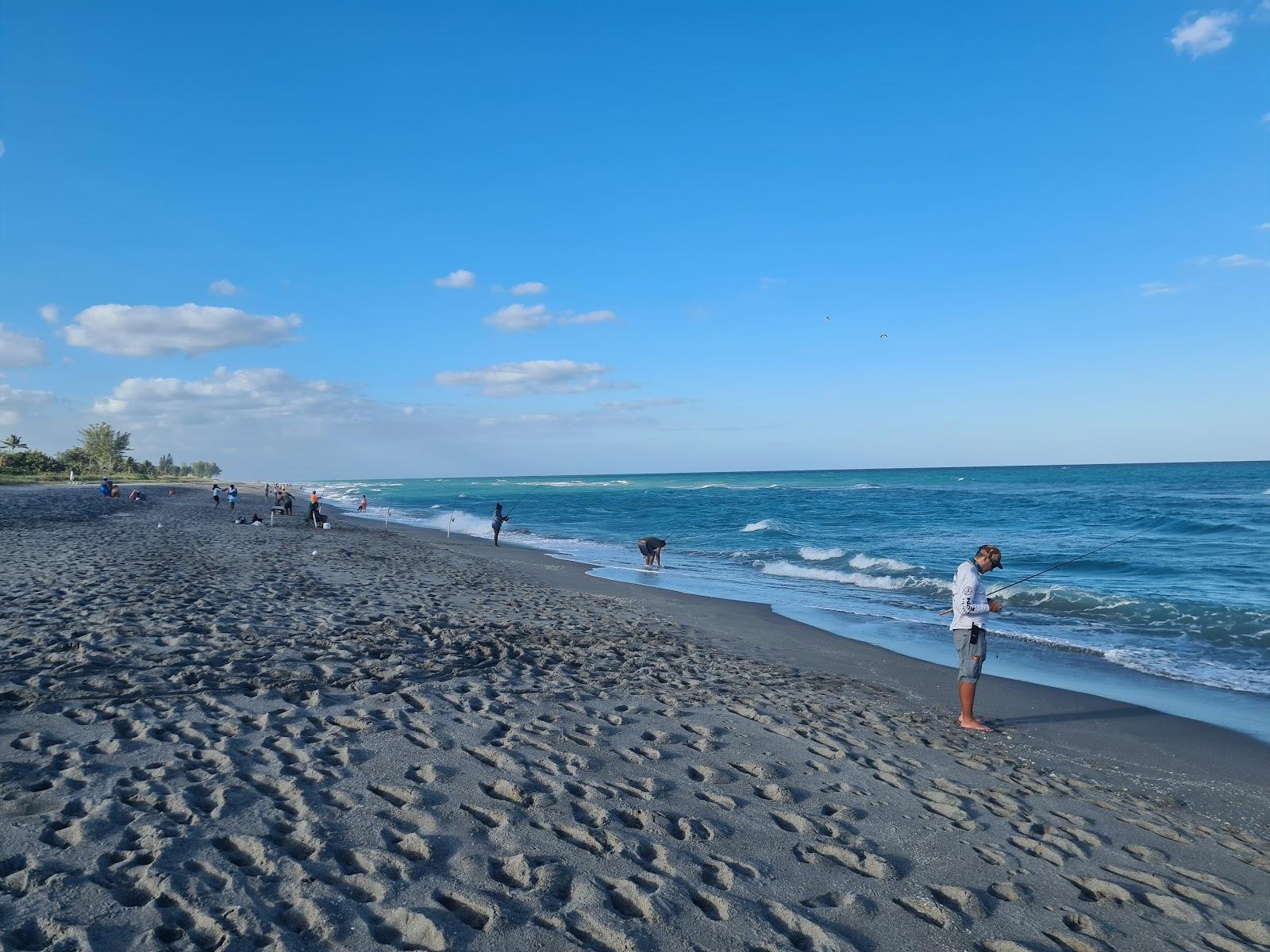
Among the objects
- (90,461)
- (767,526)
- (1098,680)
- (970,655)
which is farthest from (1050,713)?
(90,461)

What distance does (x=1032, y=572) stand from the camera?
1969 centimetres

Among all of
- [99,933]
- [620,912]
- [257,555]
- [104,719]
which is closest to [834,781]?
[620,912]

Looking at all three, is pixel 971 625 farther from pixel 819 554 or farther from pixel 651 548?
pixel 819 554

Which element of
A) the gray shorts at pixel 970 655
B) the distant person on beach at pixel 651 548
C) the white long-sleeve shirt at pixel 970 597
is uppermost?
the white long-sleeve shirt at pixel 970 597

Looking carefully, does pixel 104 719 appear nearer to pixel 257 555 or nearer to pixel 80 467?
pixel 257 555

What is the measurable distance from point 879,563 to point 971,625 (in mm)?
14592

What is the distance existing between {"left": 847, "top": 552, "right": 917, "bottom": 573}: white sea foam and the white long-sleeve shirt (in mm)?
13394

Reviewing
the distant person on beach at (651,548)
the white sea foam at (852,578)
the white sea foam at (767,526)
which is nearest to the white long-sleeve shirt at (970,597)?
the white sea foam at (852,578)

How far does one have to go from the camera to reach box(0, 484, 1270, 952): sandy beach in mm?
3271

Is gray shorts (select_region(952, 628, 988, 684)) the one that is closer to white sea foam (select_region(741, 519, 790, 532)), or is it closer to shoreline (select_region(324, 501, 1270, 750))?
shoreline (select_region(324, 501, 1270, 750))

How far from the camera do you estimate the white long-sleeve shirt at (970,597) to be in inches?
275

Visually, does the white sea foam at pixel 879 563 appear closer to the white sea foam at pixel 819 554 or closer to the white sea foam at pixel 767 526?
the white sea foam at pixel 819 554

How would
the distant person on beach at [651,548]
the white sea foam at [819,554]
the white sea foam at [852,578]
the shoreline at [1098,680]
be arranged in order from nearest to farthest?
the shoreline at [1098,680]
the white sea foam at [852,578]
the distant person on beach at [651,548]
the white sea foam at [819,554]

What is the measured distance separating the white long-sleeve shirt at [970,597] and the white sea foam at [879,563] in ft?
43.9
